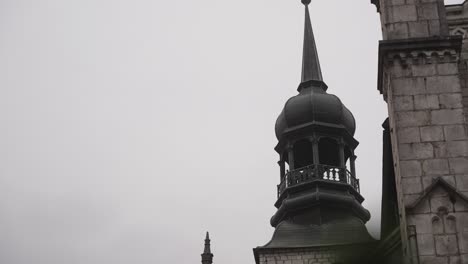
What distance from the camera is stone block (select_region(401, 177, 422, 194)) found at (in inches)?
567

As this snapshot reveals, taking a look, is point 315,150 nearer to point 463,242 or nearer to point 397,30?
point 397,30

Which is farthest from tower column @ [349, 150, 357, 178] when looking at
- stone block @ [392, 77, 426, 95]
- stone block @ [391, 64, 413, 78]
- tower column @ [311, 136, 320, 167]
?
stone block @ [392, 77, 426, 95]

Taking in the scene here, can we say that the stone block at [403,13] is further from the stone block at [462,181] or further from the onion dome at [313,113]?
the onion dome at [313,113]

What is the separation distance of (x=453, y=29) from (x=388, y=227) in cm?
799

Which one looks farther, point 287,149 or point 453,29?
point 287,149

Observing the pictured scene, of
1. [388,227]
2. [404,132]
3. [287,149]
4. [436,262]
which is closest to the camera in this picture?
[436,262]

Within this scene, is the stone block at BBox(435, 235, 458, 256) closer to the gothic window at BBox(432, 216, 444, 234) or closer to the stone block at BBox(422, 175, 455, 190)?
the gothic window at BBox(432, 216, 444, 234)

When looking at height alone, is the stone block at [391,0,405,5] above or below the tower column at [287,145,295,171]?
below

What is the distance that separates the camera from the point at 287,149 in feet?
128

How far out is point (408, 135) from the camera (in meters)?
14.8

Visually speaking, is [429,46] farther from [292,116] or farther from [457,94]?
[292,116]

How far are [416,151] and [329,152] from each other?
83.7 ft

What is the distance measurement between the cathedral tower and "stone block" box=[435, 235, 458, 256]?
19.7 m

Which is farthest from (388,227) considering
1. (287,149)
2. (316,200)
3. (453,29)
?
(287,149)
